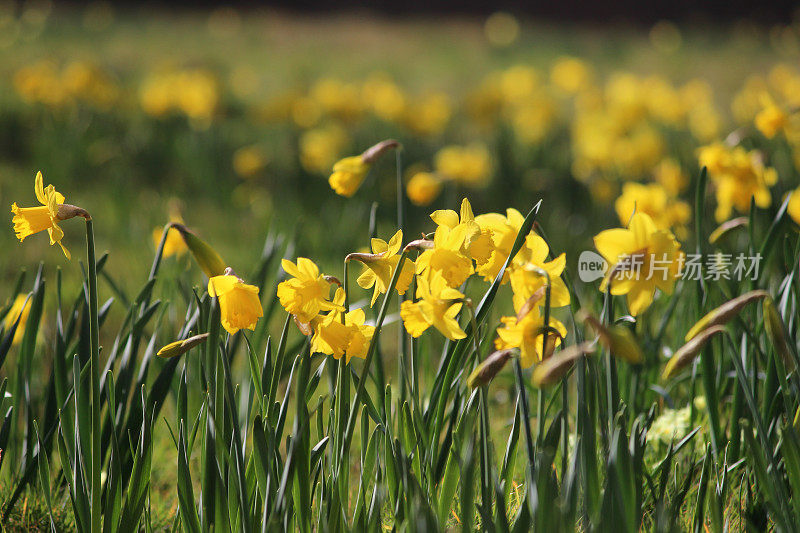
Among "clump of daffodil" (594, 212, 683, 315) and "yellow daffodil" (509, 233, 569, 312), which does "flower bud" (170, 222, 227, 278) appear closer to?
"yellow daffodil" (509, 233, 569, 312)

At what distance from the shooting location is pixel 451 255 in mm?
1005

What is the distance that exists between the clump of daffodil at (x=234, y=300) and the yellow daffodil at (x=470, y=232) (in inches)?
11.1

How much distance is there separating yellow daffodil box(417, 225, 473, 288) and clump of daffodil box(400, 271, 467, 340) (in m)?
0.01

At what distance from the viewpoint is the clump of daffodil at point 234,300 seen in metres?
1.01

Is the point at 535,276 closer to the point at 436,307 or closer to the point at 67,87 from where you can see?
the point at 436,307

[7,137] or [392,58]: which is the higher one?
[392,58]

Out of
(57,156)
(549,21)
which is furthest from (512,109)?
(549,21)

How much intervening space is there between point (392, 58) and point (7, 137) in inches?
253

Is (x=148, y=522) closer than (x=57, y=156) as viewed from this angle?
Yes

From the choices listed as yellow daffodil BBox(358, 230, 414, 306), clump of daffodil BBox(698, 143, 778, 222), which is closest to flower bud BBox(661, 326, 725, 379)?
yellow daffodil BBox(358, 230, 414, 306)

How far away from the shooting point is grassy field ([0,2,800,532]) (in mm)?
1020

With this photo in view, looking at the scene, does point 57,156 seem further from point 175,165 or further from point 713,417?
point 713,417

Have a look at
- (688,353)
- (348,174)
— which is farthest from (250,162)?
(688,353)

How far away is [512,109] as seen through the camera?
5633 millimetres
